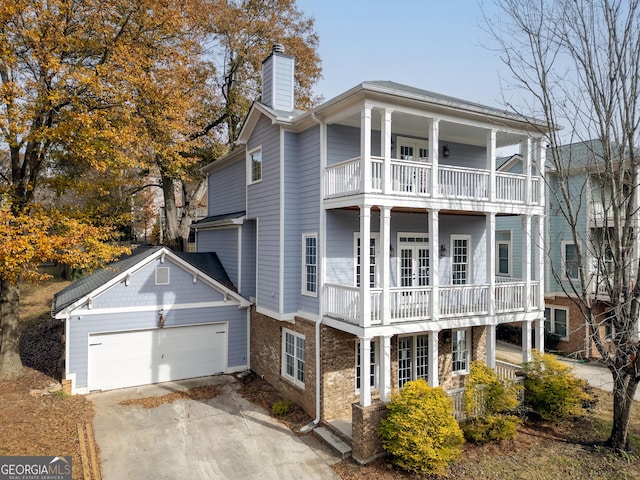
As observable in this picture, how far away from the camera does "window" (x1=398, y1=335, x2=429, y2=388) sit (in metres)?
13.0

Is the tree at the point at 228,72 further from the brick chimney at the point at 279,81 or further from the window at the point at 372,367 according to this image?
the window at the point at 372,367

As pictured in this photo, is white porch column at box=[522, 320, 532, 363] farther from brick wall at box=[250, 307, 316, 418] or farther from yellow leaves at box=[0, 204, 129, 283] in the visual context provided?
yellow leaves at box=[0, 204, 129, 283]

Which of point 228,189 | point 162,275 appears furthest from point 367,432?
point 228,189

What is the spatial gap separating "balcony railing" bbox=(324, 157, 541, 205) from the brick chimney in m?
4.52

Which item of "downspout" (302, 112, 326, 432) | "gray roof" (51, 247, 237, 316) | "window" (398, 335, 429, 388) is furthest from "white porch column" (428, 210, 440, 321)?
"gray roof" (51, 247, 237, 316)

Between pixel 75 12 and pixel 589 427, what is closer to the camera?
pixel 589 427

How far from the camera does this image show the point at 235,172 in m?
17.3

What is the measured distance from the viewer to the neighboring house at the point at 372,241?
1023 centimetres

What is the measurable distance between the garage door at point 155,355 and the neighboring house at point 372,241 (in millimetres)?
1559

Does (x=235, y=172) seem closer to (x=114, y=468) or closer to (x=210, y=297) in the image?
(x=210, y=297)

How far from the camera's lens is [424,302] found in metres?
11.0

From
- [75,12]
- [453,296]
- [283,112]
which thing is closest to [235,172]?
[283,112]

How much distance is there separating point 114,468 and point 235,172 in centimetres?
1159

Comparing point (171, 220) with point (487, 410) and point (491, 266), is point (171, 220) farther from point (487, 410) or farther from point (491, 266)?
point (487, 410)
